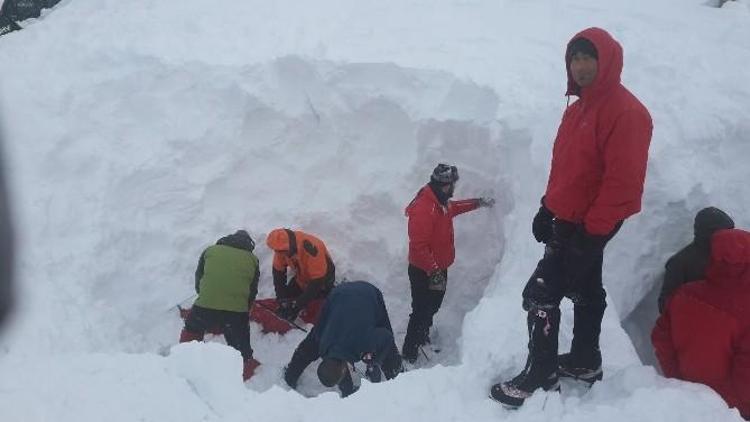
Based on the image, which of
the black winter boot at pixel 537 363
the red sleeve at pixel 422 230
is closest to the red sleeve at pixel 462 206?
A: the red sleeve at pixel 422 230

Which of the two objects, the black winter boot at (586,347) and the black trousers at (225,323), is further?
the black trousers at (225,323)

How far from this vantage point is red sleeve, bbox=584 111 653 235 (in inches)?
127

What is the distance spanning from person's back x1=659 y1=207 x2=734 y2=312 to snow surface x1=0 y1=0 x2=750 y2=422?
53 centimetres

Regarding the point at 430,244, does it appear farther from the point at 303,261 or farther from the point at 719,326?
the point at 719,326

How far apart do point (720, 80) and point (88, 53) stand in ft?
23.6

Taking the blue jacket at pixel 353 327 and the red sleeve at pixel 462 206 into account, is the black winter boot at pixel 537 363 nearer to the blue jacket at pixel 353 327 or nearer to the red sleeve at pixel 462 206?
the blue jacket at pixel 353 327

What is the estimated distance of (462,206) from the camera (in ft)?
20.6

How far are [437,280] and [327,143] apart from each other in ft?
7.37

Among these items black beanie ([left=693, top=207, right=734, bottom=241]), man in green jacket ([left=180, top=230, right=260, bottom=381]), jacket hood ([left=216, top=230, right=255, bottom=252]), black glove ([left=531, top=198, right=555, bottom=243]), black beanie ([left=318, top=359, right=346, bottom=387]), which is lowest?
black beanie ([left=318, top=359, right=346, bottom=387])

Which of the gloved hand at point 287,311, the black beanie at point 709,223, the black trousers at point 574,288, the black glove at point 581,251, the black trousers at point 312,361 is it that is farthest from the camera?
the gloved hand at point 287,311

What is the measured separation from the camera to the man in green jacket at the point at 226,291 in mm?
5762

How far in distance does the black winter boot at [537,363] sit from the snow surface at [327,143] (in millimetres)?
606

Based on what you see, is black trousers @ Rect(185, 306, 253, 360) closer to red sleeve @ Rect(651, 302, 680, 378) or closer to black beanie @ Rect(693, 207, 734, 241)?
red sleeve @ Rect(651, 302, 680, 378)

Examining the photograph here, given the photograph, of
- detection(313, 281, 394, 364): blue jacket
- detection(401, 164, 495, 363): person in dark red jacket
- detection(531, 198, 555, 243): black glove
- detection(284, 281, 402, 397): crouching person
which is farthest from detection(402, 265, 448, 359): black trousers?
detection(531, 198, 555, 243): black glove
